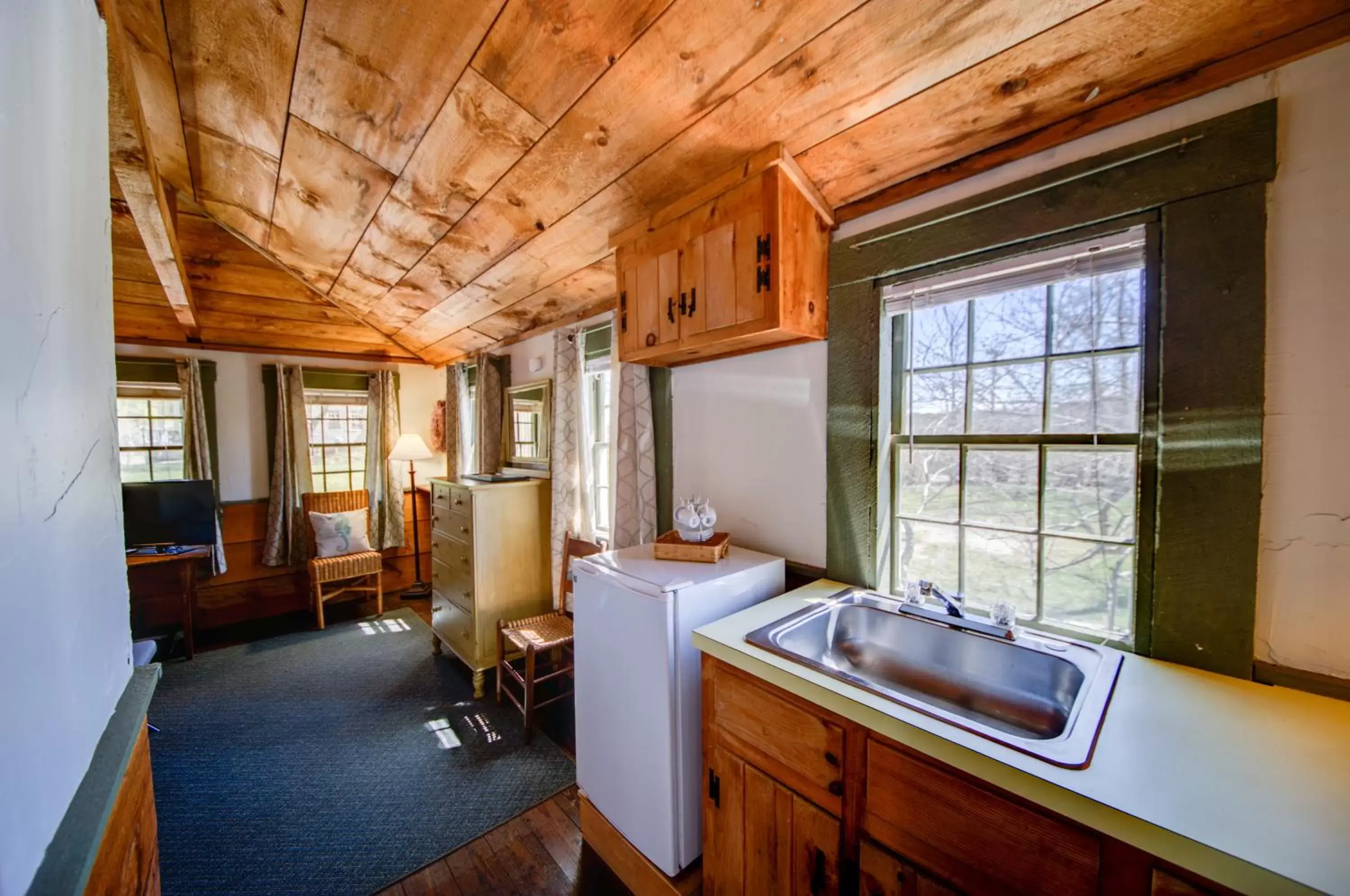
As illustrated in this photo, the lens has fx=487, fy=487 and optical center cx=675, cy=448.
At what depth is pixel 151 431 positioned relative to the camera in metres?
3.72

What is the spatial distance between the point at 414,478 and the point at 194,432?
157 centimetres

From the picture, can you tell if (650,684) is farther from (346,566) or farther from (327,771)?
(346,566)

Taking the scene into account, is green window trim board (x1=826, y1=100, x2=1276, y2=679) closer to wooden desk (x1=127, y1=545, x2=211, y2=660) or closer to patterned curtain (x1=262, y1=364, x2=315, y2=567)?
wooden desk (x1=127, y1=545, x2=211, y2=660)

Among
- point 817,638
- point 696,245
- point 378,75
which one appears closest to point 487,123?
point 378,75

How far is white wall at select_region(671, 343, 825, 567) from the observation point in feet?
5.95

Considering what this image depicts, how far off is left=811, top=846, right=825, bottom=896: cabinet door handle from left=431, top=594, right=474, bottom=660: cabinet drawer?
2.25 metres

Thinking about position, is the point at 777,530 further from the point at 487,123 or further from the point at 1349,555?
the point at 487,123

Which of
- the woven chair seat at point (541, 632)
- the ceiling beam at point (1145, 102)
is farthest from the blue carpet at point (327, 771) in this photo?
the ceiling beam at point (1145, 102)

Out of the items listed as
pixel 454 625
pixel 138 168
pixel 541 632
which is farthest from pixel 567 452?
pixel 138 168

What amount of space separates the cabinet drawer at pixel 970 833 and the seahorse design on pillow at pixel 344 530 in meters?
4.32

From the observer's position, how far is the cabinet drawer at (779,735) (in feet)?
3.55

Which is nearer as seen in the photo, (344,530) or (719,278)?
(719,278)

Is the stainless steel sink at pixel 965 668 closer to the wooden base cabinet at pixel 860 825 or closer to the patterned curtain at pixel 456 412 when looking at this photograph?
the wooden base cabinet at pixel 860 825

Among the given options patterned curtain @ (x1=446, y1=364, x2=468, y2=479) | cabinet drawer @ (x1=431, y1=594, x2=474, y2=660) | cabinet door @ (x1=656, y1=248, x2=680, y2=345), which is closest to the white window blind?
cabinet door @ (x1=656, y1=248, x2=680, y2=345)
